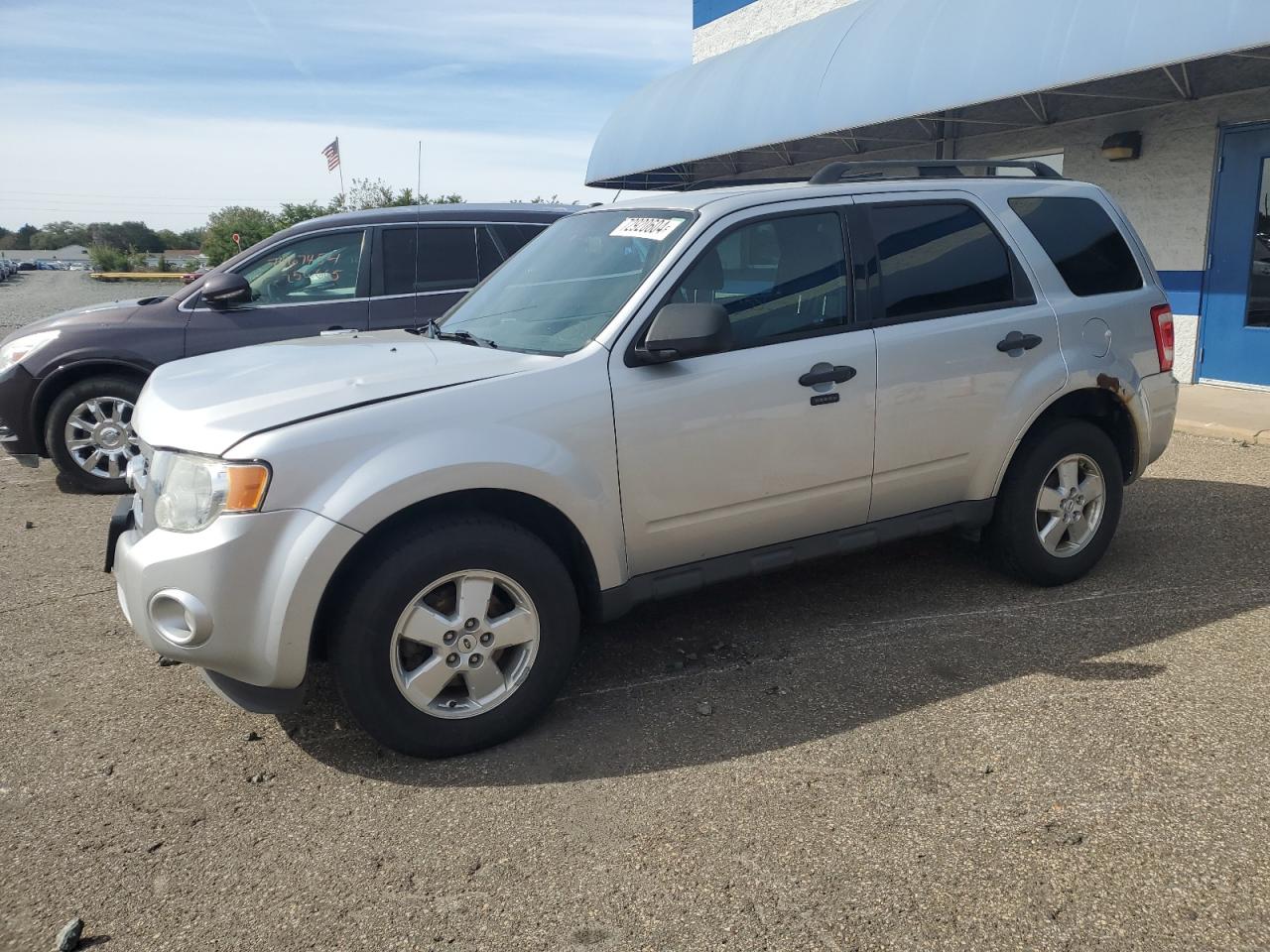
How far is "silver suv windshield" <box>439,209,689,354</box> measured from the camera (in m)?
3.80

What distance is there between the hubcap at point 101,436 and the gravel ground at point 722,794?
276cm

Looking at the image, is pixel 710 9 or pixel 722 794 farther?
pixel 710 9

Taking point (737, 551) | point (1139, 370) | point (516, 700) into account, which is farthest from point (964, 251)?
point (516, 700)

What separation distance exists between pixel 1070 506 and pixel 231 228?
62414 mm

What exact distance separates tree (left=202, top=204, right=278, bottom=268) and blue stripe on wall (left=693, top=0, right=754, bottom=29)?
32766mm

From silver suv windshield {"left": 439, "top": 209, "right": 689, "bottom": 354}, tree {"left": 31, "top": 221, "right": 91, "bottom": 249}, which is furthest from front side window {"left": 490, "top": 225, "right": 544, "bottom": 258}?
tree {"left": 31, "top": 221, "right": 91, "bottom": 249}

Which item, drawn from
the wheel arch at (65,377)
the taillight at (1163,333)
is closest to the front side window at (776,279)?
the taillight at (1163,333)

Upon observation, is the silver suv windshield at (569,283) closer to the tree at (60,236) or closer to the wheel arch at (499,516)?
the wheel arch at (499,516)

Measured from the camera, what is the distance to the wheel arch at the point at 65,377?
22.9ft

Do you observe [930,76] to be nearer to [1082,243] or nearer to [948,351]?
[1082,243]

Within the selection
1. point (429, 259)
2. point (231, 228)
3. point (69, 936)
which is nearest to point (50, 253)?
point (231, 228)

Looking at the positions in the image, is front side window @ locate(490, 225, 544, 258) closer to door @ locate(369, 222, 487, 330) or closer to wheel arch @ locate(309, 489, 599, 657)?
door @ locate(369, 222, 487, 330)

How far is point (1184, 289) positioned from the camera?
10328 millimetres

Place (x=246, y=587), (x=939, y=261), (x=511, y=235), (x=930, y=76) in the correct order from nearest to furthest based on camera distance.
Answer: (x=246, y=587) → (x=939, y=261) → (x=511, y=235) → (x=930, y=76)
